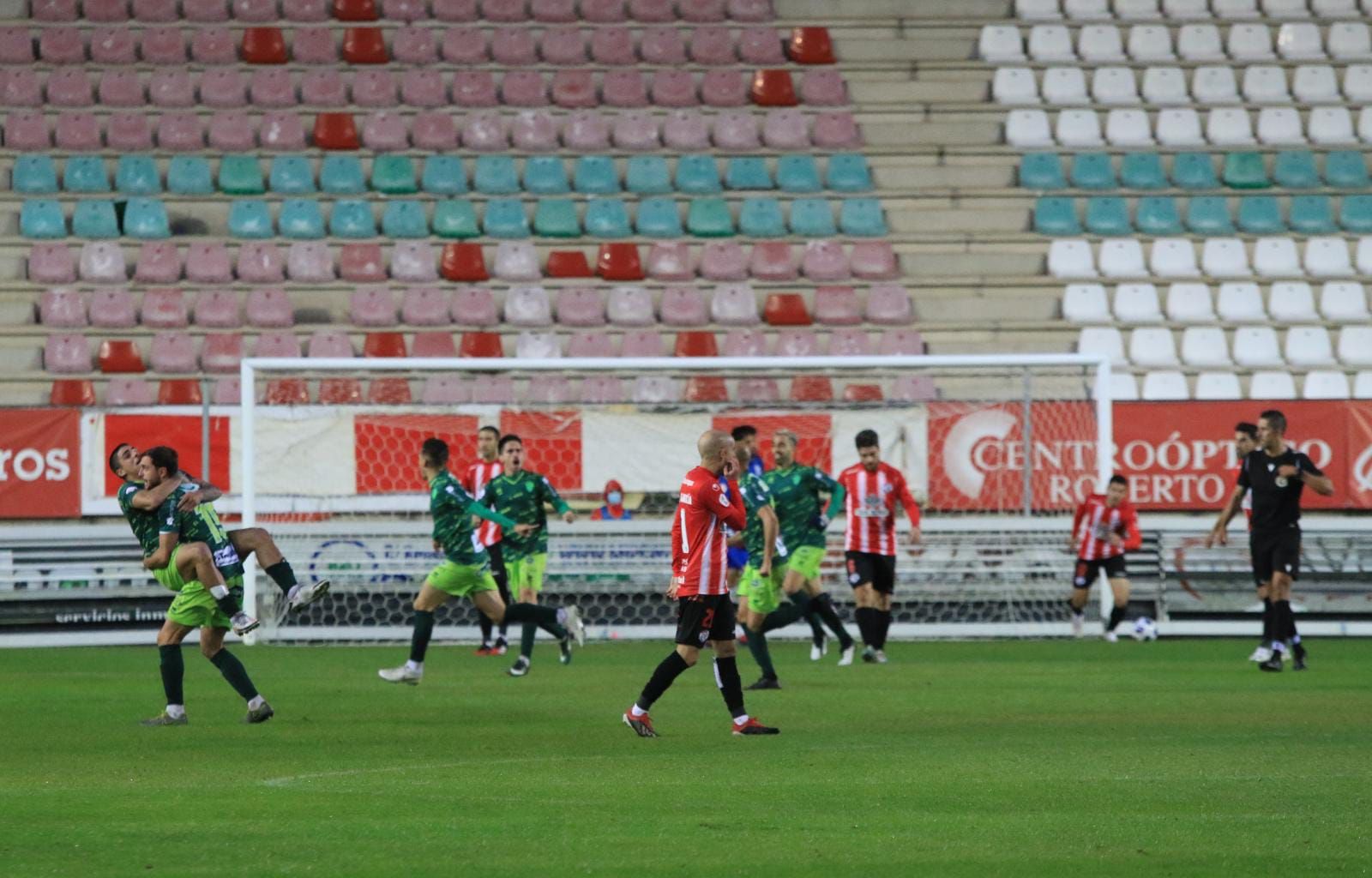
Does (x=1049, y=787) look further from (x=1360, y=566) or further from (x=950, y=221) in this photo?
(x=950, y=221)

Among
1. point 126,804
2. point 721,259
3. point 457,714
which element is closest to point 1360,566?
point 721,259

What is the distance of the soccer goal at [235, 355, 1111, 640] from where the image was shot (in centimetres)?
2172

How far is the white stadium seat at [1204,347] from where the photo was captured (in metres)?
26.6

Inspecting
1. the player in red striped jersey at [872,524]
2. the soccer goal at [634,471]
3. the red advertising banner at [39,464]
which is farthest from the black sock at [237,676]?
the red advertising banner at [39,464]

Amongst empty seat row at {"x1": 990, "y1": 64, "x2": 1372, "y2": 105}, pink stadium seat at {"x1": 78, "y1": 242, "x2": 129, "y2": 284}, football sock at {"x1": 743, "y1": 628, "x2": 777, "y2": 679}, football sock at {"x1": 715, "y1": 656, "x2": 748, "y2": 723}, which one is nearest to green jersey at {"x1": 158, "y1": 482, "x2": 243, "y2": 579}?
football sock at {"x1": 715, "y1": 656, "x2": 748, "y2": 723}

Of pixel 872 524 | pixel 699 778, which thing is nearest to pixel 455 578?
pixel 872 524

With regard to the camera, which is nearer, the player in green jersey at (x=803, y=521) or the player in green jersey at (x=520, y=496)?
the player in green jersey at (x=520, y=496)

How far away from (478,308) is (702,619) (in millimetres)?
14967

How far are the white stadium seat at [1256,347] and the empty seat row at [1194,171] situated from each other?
2.94 m

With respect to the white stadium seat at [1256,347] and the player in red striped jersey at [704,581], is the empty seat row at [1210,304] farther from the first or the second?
the player in red striped jersey at [704,581]

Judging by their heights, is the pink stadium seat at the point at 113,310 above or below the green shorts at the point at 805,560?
above

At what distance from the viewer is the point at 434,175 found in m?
28.2

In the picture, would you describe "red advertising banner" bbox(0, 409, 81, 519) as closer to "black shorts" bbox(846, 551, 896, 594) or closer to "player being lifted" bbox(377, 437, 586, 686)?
"player being lifted" bbox(377, 437, 586, 686)

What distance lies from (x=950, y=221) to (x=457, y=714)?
1632cm
